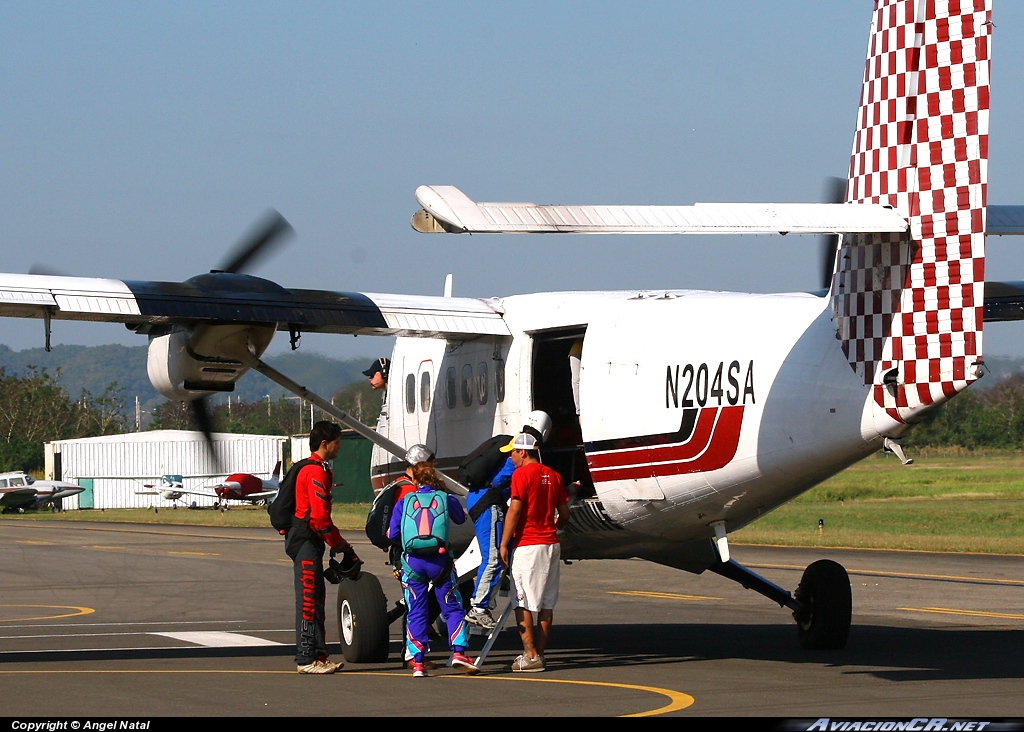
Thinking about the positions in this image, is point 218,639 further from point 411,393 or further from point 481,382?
point 481,382

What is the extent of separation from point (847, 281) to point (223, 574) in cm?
1980

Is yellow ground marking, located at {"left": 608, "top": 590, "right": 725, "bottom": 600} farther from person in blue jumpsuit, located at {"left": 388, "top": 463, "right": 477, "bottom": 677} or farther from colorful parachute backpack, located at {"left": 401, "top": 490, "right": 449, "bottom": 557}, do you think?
colorful parachute backpack, located at {"left": 401, "top": 490, "right": 449, "bottom": 557}

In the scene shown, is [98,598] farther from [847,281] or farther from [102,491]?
[102,491]

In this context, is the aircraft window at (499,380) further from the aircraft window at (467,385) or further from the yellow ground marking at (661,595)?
the yellow ground marking at (661,595)

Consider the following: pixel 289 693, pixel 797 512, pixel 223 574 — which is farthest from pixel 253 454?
pixel 289 693

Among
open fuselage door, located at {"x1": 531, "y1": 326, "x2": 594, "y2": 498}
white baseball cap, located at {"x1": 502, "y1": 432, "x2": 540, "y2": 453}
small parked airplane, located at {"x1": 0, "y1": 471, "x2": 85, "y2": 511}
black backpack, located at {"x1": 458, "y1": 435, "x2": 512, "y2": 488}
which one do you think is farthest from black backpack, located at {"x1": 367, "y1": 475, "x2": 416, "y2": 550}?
small parked airplane, located at {"x1": 0, "y1": 471, "x2": 85, "y2": 511}

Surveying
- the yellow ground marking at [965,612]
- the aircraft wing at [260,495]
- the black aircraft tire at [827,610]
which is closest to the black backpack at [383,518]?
the black aircraft tire at [827,610]

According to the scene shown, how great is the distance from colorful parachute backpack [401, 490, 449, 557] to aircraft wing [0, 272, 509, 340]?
2.91m

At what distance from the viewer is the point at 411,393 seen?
17156 mm

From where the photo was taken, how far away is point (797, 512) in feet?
171

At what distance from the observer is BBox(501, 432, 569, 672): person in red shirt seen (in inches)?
475

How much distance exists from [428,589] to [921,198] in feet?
17.8

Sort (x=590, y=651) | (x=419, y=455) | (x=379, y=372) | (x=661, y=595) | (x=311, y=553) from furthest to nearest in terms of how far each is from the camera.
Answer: (x=661, y=595) → (x=379, y=372) → (x=590, y=651) → (x=419, y=455) → (x=311, y=553)

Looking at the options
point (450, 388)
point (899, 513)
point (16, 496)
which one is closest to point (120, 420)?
point (16, 496)
